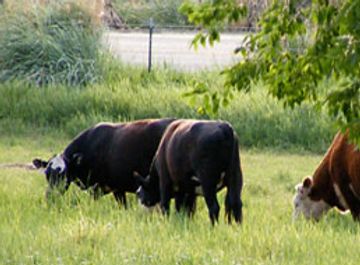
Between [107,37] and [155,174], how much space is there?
11.8 meters

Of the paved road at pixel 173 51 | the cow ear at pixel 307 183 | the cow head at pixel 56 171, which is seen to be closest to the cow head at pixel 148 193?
the cow head at pixel 56 171

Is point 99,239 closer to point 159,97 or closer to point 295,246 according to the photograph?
point 295,246

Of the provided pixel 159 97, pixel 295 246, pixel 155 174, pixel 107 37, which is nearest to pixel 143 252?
pixel 295 246

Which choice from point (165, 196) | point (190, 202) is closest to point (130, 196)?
point (165, 196)

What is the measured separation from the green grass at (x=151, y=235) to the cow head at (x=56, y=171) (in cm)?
17

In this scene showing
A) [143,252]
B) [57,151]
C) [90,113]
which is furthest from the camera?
[90,113]

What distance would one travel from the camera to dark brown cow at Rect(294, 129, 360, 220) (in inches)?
501

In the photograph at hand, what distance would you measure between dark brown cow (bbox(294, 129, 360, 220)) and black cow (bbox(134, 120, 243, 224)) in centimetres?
127

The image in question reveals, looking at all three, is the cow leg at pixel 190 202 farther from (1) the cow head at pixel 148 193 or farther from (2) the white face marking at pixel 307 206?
(2) the white face marking at pixel 307 206

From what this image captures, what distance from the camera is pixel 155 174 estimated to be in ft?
42.2

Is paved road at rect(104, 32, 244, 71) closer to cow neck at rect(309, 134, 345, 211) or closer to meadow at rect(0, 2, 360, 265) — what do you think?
meadow at rect(0, 2, 360, 265)

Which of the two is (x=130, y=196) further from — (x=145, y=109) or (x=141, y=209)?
(x=145, y=109)

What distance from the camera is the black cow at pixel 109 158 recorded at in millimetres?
13742

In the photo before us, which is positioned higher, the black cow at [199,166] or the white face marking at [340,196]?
the black cow at [199,166]
